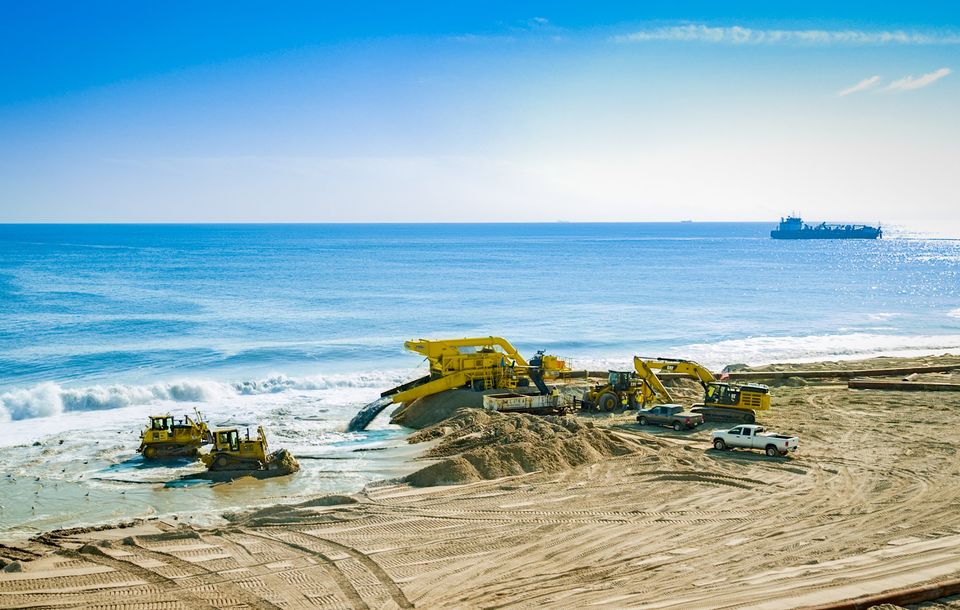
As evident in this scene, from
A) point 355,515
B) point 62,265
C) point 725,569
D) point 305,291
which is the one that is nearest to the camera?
point 725,569

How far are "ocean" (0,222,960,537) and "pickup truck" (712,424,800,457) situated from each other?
33.2 ft

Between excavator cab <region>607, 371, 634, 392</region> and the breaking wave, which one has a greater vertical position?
excavator cab <region>607, 371, 634, 392</region>

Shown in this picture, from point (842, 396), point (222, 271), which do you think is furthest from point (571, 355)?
point (222, 271)

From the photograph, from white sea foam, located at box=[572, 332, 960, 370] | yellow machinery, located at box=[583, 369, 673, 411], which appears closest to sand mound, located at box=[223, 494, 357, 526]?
yellow machinery, located at box=[583, 369, 673, 411]

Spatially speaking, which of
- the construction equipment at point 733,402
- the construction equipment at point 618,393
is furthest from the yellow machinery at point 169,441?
the construction equipment at point 733,402

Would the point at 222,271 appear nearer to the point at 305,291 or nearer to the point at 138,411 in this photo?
the point at 305,291

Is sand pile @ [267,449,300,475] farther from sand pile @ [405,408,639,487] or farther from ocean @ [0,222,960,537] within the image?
sand pile @ [405,408,639,487]

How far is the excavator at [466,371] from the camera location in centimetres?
3000

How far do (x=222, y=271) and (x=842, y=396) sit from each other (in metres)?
86.8

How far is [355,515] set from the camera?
1712 cm

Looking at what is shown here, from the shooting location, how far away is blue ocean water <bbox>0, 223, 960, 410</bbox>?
145 ft

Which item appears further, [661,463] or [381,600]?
[661,463]

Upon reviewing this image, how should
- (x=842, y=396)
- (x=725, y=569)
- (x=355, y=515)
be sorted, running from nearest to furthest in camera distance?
(x=725, y=569)
(x=355, y=515)
(x=842, y=396)

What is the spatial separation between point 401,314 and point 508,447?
134 feet
